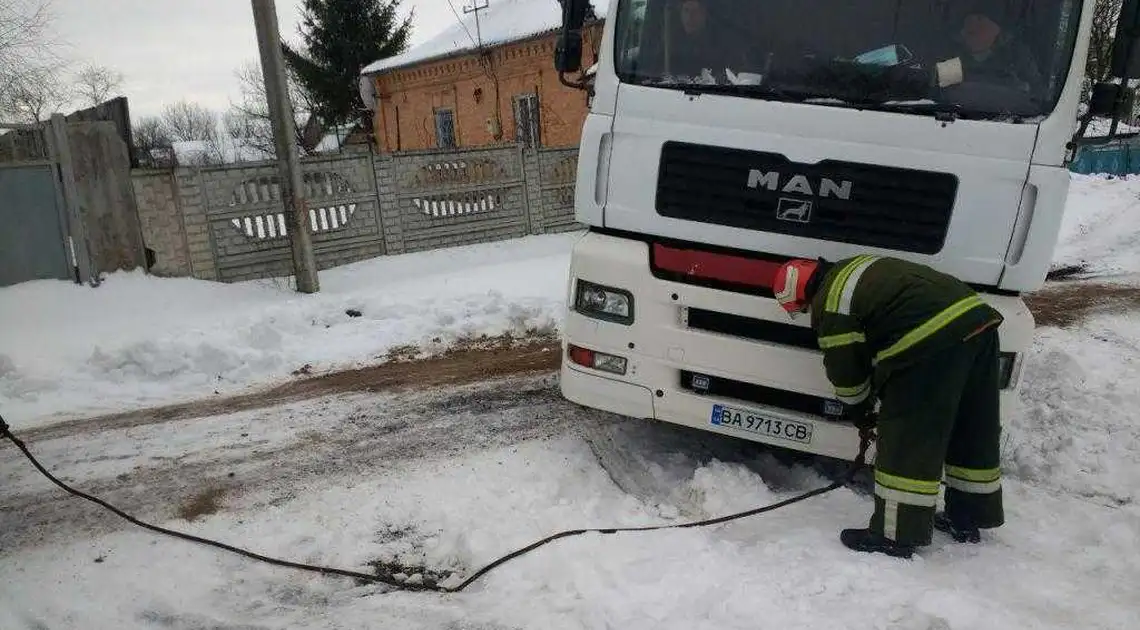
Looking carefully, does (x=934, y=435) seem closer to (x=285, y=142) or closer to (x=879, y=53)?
(x=879, y=53)

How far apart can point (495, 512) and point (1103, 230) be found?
538 inches

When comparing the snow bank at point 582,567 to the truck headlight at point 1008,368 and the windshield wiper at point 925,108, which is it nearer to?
the truck headlight at point 1008,368

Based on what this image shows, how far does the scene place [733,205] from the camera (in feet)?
12.6

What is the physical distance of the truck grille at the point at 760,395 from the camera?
12.5ft

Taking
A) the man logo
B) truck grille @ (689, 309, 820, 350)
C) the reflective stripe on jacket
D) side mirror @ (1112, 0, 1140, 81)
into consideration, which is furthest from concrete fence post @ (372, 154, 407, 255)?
side mirror @ (1112, 0, 1140, 81)

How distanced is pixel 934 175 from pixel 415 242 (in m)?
9.02

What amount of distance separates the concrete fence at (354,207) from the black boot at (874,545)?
7.77m

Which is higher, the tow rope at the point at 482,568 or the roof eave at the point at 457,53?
the roof eave at the point at 457,53

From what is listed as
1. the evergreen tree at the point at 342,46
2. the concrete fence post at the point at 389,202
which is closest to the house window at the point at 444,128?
the evergreen tree at the point at 342,46

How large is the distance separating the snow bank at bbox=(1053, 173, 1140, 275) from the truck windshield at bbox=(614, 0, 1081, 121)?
6.66 metres

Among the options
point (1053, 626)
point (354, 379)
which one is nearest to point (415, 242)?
point (354, 379)

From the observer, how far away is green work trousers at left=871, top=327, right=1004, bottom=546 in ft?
10.4

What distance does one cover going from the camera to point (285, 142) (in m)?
8.61

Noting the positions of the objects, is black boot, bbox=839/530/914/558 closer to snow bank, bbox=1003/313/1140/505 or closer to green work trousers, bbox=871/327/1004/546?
green work trousers, bbox=871/327/1004/546
